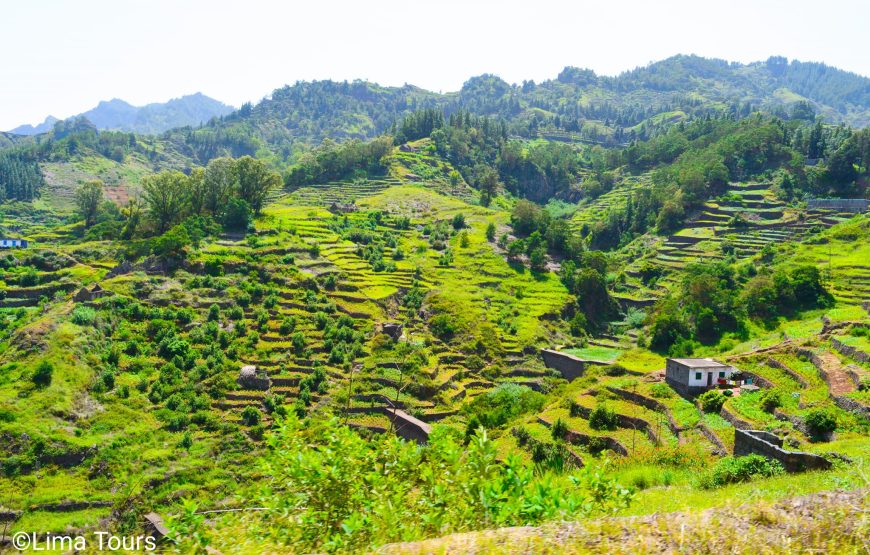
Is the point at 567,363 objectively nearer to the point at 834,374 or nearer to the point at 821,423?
the point at 834,374

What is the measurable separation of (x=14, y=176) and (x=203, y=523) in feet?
574

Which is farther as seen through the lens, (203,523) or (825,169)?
(825,169)

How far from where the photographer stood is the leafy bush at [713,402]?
Result: 93.5 ft

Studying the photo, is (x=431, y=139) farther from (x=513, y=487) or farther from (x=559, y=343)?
(x=513, y=487)

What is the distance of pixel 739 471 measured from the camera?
1529 cm

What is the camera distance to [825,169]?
278 feet

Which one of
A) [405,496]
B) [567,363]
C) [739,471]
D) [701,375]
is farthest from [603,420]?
[567,363]

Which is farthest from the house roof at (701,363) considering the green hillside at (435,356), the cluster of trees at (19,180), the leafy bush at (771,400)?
the cluster of trees at (19,180)

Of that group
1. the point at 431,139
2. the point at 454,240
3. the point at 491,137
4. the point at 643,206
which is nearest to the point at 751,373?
the point at 454,240

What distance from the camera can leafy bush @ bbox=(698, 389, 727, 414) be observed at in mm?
28500

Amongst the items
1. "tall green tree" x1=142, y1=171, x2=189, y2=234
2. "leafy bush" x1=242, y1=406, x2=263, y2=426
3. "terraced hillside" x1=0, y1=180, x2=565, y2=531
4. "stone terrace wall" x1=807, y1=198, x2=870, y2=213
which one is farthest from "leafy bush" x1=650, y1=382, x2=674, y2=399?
"tall green tree" x1=142, y1=171, x2=189, y2=234

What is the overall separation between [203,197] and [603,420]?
209ft

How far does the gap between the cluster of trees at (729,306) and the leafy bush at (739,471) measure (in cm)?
3511

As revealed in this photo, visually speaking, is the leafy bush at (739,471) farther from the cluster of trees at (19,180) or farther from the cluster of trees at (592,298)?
the cluster of trees at (19,180)
